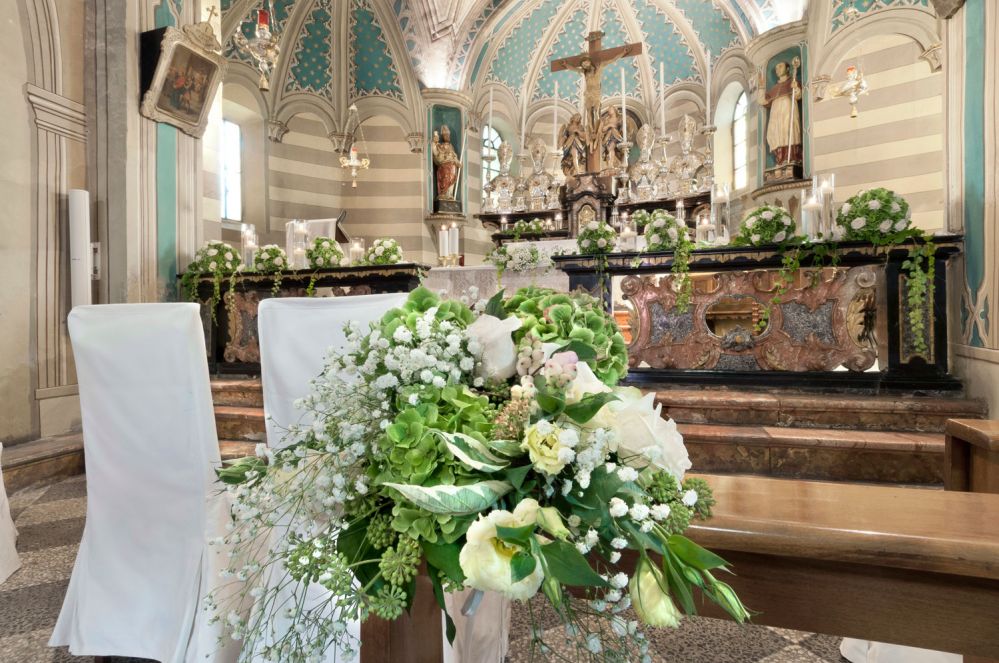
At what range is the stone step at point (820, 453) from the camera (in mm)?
3002

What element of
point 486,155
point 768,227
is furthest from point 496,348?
point 486,155

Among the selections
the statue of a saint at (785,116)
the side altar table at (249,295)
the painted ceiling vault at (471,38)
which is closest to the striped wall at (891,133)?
the statue of a saint at (785,116)

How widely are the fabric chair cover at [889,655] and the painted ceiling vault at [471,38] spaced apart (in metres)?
8.74

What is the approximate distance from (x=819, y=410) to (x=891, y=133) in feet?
20.6

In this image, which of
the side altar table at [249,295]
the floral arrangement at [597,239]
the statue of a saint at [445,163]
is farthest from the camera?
the statue of a saint at [445,163]

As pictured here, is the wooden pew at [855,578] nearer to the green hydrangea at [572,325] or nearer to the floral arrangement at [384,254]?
the green hydrangea at [572,325]

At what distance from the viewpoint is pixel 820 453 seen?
10.3ft

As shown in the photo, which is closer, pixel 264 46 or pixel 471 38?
pixel 264 46

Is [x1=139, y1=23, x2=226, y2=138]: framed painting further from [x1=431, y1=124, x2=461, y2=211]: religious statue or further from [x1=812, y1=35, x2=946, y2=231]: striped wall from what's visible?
[x1=812, y1=35, x2=946, y2=231]: striped wall

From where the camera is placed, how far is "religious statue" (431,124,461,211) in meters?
10.7

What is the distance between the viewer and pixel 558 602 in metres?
0.49

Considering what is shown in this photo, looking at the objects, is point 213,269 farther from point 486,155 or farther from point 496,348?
point 486,155

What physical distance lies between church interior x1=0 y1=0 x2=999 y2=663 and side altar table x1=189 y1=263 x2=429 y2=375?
3cm

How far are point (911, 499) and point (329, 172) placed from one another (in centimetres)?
1086
